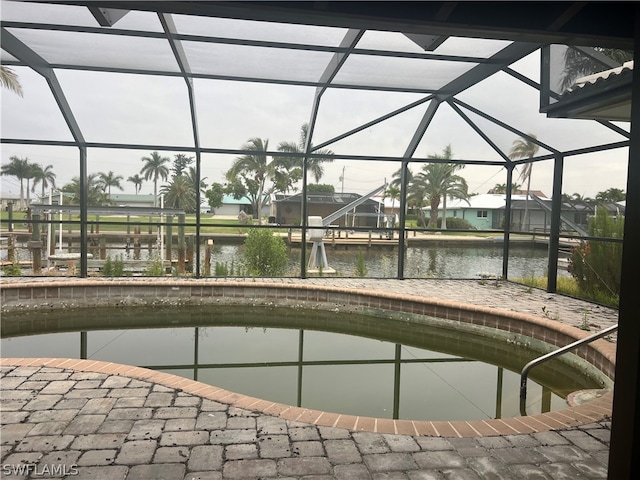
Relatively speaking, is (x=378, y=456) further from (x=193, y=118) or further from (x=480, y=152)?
(x=480, y=152)

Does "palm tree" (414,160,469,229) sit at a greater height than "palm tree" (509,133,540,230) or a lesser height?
greater

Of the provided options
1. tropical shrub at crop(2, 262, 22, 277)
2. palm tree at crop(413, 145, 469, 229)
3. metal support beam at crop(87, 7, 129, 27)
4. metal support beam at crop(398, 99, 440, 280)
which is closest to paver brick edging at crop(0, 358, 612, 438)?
metal support beam at crop(87, 7, 129, 27)

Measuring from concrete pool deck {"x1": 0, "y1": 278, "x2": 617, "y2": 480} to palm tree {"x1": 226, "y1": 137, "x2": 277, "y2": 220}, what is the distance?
18.1m

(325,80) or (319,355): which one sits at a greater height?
(325,80)

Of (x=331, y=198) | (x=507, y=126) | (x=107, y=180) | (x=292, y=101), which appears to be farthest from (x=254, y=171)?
(x=507, y=126)

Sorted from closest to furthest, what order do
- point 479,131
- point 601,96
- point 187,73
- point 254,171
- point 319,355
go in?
point 601,96
point 319,355
point 187,73
point 479,131
point 254,171

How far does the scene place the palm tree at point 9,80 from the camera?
355 inches

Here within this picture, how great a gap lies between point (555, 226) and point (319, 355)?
5203mm

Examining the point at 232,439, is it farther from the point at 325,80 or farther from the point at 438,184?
the point at 438,184

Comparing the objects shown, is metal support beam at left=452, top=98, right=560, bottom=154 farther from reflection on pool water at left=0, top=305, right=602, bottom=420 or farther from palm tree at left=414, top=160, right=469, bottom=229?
palm tree at left=414, top=160, right=469, bottom=229

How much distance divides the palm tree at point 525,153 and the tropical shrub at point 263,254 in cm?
482

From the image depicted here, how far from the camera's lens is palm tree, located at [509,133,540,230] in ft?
24.6

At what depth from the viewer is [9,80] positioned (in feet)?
29.8

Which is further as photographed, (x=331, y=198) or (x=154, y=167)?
(x=154, y=167)
